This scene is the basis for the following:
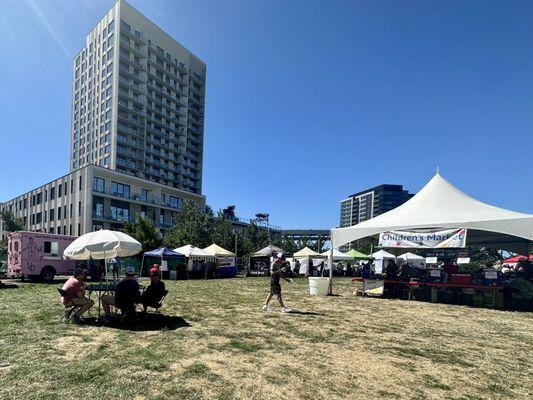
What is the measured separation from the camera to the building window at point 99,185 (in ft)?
168

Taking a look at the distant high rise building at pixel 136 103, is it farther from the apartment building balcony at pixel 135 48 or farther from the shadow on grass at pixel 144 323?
the shadow on grass at pixel 144 323

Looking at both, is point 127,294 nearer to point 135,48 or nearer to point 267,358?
point 267,358

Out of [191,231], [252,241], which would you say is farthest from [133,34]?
[191,231]

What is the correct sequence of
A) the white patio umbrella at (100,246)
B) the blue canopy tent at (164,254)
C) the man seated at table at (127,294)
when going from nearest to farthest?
the man seated at table at (127,294)
the white patio umbrella at (100,246)
the blue canopy tent at (164,254)

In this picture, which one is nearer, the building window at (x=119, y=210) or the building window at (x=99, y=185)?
the building window at (x=99, y=185)

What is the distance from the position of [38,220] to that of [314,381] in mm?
69828

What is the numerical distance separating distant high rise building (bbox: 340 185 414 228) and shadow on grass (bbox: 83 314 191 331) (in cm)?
15908

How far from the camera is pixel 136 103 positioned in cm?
7388

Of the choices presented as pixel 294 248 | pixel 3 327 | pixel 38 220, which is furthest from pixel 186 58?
pixel 3 327

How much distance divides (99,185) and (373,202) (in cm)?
13969

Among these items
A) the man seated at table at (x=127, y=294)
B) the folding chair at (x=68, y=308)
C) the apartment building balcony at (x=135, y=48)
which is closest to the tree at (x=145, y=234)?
the folding chair at (x=68, y=308)

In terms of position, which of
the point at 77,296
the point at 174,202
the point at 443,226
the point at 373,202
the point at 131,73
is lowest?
the point at 77,296

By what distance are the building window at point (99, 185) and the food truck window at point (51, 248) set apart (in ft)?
108

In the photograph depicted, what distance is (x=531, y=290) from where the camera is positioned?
12914mm
